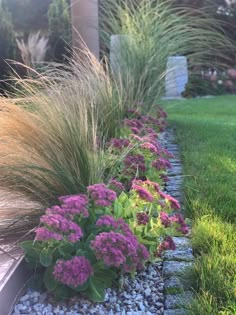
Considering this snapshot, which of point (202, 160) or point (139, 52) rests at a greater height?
point (139, 52)

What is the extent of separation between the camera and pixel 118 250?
182 cm

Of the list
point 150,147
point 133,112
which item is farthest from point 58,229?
point 133,112

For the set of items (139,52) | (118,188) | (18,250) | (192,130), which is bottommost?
(192,130)

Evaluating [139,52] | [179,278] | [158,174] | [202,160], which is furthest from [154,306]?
[139,52]

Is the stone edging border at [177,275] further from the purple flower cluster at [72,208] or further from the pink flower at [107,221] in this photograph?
the purple flower cluster at [72,208]

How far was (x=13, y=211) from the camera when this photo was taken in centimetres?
232

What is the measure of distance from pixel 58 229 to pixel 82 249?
16cm

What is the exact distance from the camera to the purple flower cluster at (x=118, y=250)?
5.92ft

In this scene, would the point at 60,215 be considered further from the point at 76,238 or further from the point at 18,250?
the point at 18,250

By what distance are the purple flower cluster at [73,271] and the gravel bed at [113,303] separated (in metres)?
0.12

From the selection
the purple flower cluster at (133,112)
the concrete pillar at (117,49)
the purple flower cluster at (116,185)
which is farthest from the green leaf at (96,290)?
the concrete pillar at (117,49)

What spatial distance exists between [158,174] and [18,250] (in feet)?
3.57

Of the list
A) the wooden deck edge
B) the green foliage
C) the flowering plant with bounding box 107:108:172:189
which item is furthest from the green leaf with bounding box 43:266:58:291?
the green foliage

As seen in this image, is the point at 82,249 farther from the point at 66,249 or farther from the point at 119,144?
the point at 119,144
